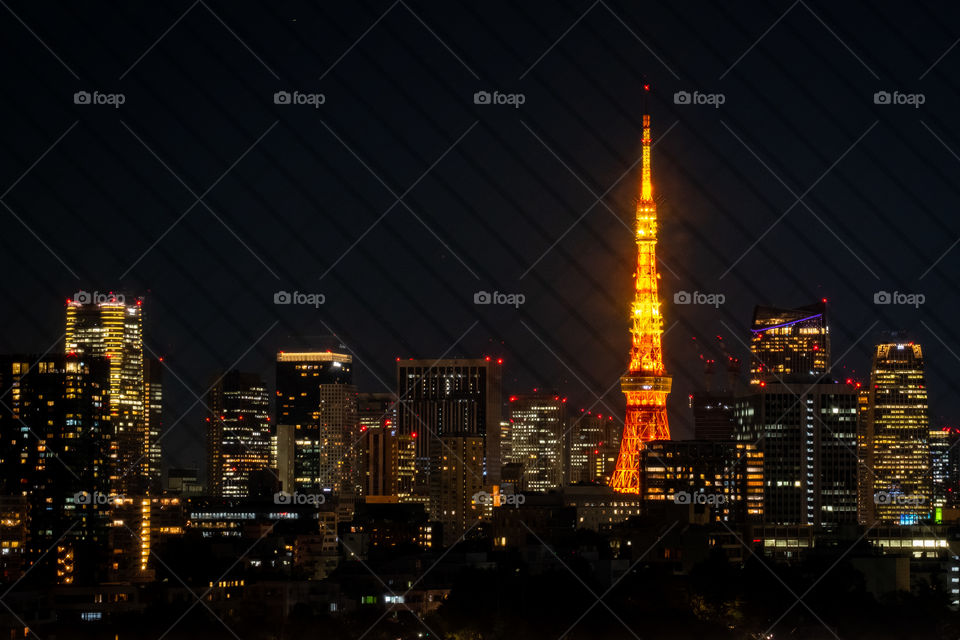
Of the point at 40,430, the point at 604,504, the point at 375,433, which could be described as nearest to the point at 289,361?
the point at 375,433

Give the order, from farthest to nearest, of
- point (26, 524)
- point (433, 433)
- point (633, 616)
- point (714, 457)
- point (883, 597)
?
point (433, 433), point (714, 457), point (26, 524), point (883, 597), point (633, 616)

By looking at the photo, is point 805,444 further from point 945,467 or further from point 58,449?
point 58,449

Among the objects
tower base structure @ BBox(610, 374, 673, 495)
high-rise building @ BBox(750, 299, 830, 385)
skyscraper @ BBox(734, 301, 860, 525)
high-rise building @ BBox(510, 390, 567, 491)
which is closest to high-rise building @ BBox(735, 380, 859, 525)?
skyscraper @ BBox(734, 301, 860, 525)

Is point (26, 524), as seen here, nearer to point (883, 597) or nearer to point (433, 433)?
point (883, 597)

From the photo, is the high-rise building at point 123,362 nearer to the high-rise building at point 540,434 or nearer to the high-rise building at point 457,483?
the high-rise building at point 457,483

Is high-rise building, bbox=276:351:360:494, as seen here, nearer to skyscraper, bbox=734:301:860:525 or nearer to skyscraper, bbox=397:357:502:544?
skyscraper, bbox=397:357:502:544

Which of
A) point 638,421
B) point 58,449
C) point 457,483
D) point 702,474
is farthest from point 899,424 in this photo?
point 58,449

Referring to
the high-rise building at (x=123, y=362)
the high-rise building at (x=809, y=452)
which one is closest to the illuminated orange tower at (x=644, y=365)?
the high-rise building at (x=809, y=452)
